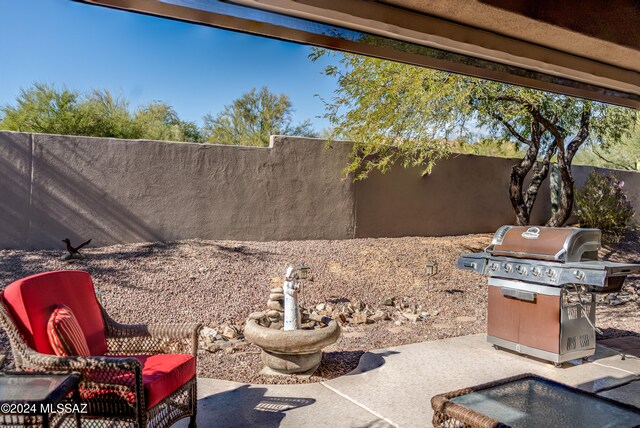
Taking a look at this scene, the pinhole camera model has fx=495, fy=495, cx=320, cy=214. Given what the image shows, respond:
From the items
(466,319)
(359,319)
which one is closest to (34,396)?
(359,319)

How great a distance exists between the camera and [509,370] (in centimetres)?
483

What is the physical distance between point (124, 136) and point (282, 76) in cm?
759

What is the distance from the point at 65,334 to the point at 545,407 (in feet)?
9.98

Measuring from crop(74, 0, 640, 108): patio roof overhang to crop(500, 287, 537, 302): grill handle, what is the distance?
8.27ft

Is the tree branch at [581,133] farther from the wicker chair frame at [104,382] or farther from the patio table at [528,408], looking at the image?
the wicker chair frame at [104,382]

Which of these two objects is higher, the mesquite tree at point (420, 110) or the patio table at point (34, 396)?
the mesquite tree at point (420, 110)

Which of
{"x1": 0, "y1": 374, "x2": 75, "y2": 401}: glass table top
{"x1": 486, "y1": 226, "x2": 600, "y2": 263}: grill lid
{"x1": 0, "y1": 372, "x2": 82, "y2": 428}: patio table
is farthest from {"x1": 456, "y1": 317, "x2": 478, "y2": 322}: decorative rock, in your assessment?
{"x1": 0, "y1": 374, "x2": 75, "y2": 401}: glass table top

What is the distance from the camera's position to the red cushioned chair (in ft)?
9.38

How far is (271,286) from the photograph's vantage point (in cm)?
771

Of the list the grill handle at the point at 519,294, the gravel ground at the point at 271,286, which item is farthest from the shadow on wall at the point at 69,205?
the grill handle at the point at 519,294

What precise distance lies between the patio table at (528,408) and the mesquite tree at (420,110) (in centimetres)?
553

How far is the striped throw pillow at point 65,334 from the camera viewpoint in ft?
9.87

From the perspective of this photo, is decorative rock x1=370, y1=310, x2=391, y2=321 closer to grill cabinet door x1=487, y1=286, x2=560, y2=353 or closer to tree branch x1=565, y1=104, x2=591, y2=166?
grill cabinet door x1=487, y1=286, x2=560, y2=353

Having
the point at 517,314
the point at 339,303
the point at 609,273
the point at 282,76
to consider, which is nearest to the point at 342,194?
the point at 339,303
